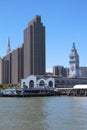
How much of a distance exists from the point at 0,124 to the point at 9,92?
127821 mm

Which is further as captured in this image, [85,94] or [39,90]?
[39,90]

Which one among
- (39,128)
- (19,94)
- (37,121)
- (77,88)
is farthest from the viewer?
(77,88)

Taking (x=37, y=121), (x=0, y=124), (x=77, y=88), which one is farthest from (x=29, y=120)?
(x=77, y=88)

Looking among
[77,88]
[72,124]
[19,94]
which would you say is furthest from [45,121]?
[77,88]

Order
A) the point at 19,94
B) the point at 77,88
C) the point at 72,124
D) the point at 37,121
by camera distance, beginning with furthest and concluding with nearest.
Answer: the point at 77,88
the point at 19,94
the point at 37,121
the point at 72,124

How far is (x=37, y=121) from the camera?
1793 inches

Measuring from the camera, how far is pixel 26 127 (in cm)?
4034

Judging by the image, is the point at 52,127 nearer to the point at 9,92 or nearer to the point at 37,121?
the point at 37,121

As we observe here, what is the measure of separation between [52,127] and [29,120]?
268 inches

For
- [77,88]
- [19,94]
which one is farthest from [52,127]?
[77,88]

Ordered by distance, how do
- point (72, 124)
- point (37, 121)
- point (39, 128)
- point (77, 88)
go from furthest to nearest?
point (77, 88), point (37, 121), point (72, 124), point (39, 128)

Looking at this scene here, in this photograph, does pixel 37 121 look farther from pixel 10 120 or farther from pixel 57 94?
pixel 57 94

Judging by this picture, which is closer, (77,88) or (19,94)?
(19,94)

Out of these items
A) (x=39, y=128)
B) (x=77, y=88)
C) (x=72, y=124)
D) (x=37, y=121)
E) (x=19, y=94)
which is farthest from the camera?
(x=77, y=88)
